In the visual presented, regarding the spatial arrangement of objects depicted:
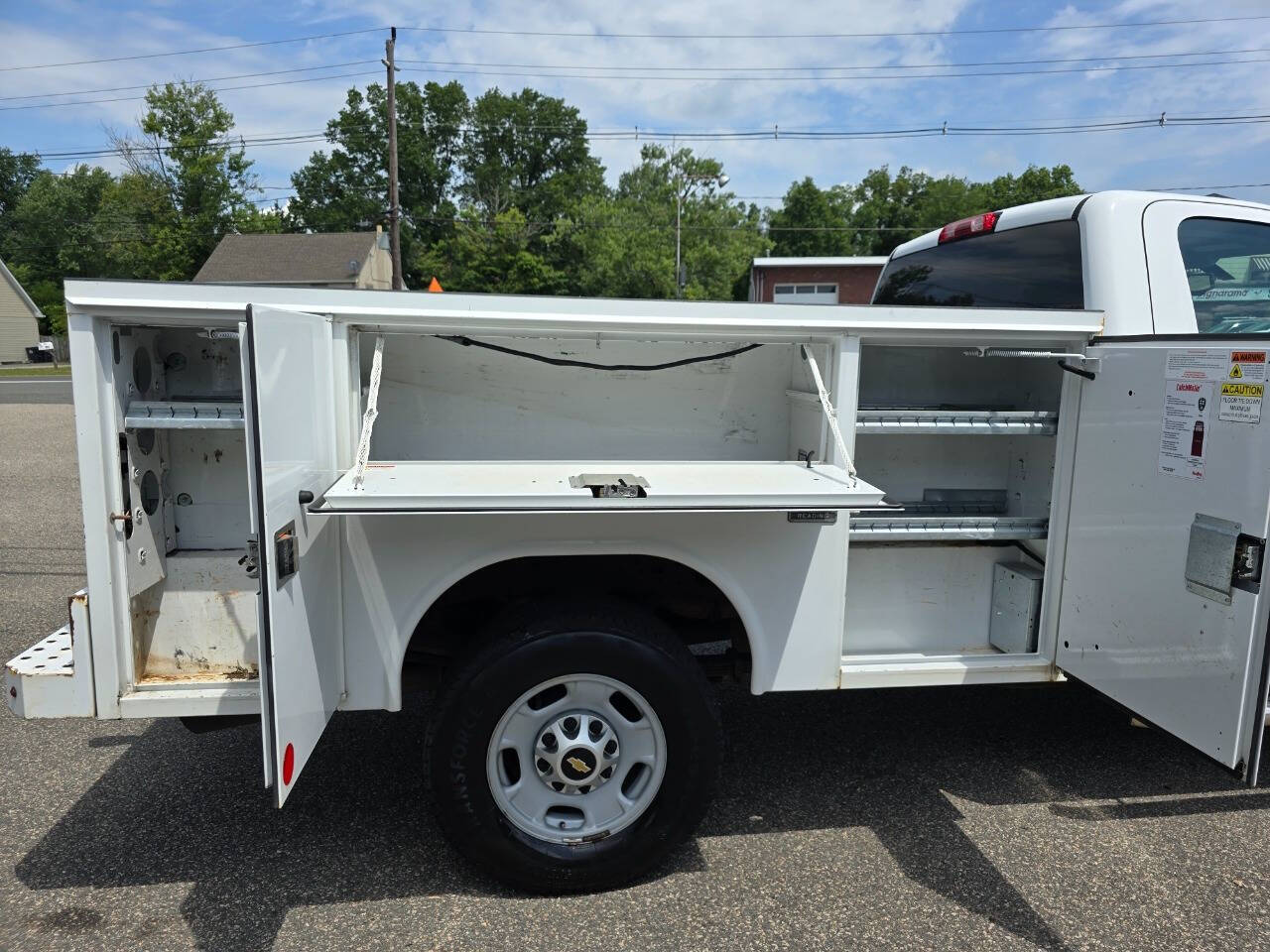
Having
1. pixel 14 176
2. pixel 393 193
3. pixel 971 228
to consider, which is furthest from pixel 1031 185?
pixel 14 176

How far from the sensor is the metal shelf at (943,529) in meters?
3.24

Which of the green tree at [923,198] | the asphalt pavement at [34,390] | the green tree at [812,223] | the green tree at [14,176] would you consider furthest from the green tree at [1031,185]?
the green tree at [14,176]

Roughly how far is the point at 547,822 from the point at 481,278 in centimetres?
4860

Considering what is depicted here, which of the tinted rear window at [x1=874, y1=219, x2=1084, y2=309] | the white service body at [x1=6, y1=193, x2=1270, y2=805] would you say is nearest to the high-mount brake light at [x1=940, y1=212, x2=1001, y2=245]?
the tinted rear window at [x1=874, y1=219, x2=1084, y2=309]

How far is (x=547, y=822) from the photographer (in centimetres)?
284

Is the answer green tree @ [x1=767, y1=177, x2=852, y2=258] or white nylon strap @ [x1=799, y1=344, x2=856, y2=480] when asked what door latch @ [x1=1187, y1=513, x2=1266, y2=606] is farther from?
green tree @ [x1=767, y1=177, x2=852, y2=258]

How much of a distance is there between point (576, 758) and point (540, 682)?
28 cm

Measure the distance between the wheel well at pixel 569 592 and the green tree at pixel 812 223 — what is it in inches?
2736

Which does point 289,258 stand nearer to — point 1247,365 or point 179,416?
point 179,416

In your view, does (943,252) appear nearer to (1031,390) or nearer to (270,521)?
(1031,390)

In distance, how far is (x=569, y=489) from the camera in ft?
8.68

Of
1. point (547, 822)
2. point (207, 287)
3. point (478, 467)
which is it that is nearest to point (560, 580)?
point (478, 467)

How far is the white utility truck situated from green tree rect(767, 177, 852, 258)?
2716 inches

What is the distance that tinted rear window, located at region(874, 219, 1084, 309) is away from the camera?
3.46 metres
